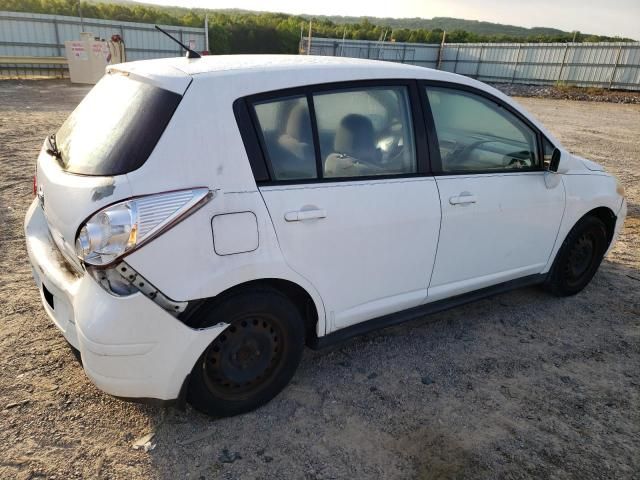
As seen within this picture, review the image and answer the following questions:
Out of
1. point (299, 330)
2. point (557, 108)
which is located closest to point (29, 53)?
point (557, 108)

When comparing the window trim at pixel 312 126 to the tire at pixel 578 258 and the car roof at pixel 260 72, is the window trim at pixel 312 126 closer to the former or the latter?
the car roof at pixel 260 72

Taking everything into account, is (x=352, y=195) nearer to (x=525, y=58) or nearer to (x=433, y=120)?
(x=433, y=120)

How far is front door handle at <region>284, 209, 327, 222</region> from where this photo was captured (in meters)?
2.37

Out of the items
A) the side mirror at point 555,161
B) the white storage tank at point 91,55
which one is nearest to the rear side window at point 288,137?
the side mirror at point 555,161

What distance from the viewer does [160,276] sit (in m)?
2.09

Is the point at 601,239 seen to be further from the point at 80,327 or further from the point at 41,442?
the point at 41,442

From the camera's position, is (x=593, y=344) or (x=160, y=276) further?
(x=593, y=344)

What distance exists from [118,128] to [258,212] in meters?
0.77

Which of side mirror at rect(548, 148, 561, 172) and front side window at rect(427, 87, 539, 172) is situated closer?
front side window at rect(427, 87, 539, 172)

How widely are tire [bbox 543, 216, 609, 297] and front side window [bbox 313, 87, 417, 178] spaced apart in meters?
1.81

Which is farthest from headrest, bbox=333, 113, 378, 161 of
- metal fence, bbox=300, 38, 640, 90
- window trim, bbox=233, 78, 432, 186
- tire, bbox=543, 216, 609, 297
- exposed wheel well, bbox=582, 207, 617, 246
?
metal fence, bbox=300, 38, 640, 90

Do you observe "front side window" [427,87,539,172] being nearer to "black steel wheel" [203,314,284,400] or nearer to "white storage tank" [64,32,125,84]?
"black steel wheel" [203,314,284,400]

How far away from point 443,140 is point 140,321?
2.03 m

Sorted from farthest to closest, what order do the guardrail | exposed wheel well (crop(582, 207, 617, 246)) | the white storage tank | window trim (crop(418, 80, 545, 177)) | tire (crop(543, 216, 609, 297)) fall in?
the guardrail → the white storage tank → exposed wheel well (crop(582, 207, 617, 246)) → tire (crop(543, 216, 609, 297)) → window trim (crop(418, 80, 545, 177))
